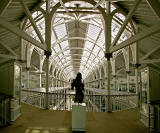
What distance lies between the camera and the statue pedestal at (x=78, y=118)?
632 centimetres

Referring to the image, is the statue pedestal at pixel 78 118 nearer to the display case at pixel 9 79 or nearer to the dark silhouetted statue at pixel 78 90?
the dark silhouetted statue at pixel 78 90

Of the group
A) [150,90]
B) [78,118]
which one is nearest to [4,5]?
[78,118]

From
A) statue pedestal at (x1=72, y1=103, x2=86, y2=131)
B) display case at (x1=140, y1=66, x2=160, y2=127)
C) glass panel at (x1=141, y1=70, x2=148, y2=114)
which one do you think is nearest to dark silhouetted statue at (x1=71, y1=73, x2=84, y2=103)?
statue pedestal at (x1=72, y1=103, x2=86, y2=131)

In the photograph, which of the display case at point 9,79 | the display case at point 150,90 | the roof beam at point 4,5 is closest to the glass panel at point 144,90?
the display case at point 150,90

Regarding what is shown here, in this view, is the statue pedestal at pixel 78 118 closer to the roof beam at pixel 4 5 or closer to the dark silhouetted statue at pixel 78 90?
the dark silhouetted statue at pixel 78 90

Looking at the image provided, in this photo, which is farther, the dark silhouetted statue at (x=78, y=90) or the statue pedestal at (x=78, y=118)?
the dark silhouetted statue at (x=78, y=90)

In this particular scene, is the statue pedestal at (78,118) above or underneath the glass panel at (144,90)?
underneath

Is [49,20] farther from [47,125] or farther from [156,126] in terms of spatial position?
[156,126]

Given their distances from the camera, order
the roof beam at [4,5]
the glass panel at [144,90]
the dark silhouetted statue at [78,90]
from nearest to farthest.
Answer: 1. the roof beam at [4,5]
2. the dark silhouetted statue at [78,90]
3. the glass panel at [144,90]

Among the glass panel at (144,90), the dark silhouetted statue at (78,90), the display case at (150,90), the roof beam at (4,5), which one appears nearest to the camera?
the roof beam at (4,5)

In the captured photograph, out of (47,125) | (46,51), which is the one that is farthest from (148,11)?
(47,125)

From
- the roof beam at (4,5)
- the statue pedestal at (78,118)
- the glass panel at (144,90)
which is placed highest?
the roof beam at (4,5)

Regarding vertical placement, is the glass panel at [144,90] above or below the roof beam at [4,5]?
below

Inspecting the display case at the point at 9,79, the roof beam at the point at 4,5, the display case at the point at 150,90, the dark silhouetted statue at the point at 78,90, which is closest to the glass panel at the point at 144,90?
the display case at the point at 150,90
